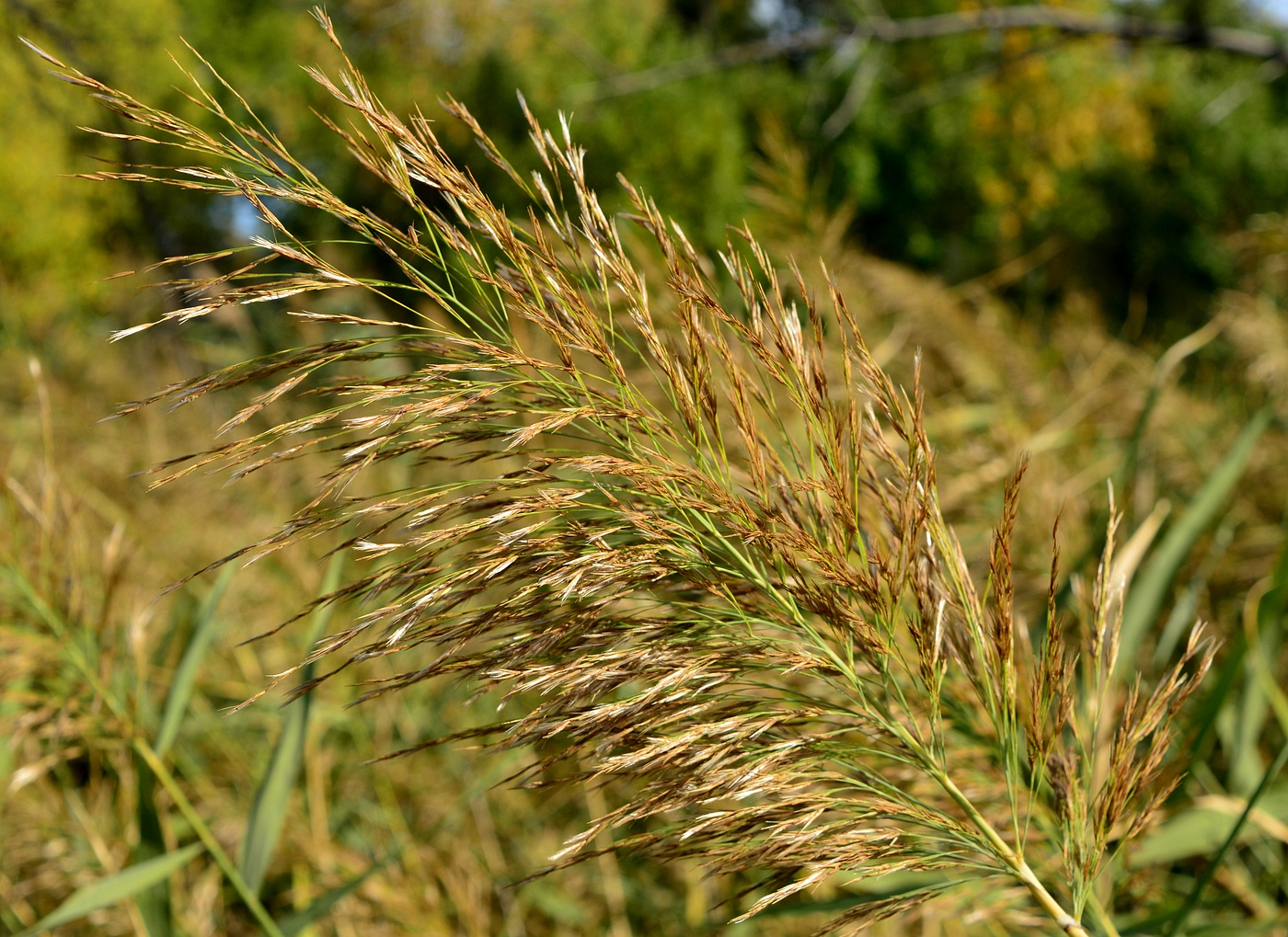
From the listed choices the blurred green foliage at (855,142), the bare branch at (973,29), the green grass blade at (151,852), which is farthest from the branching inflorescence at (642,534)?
the blurred green foliage at (855,142)

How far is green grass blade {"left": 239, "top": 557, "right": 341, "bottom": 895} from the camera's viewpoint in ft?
3.96

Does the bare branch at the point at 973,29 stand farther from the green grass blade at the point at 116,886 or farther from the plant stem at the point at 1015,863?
the plant stem at the point at 1015,863

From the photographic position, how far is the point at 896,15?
1791cm

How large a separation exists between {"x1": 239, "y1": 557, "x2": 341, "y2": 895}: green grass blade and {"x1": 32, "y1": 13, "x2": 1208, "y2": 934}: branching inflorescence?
0.54 m

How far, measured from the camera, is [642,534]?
2.40 ft

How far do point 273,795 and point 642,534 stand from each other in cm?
82

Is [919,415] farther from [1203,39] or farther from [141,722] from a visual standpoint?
[1203,39]

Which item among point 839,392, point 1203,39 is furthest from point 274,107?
point 839,392

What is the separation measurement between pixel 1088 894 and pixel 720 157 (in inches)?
476

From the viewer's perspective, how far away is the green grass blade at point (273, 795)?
1208 millimetres

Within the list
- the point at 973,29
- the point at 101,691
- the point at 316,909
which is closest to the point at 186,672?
the point at 101,691

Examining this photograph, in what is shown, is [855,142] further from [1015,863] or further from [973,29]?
[1015,863]

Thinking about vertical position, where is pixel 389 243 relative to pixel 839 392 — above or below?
above

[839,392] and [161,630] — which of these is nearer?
[839,392]
